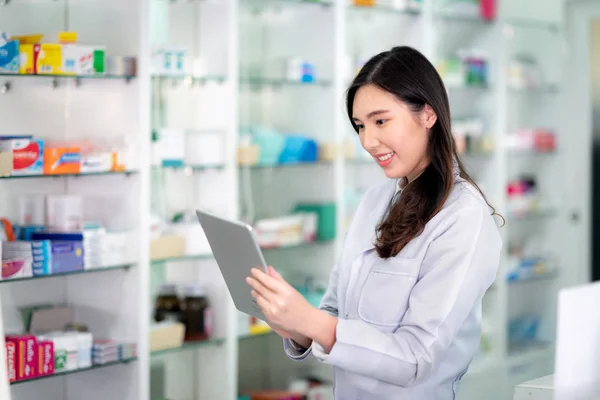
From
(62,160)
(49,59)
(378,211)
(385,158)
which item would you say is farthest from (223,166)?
(385,158)

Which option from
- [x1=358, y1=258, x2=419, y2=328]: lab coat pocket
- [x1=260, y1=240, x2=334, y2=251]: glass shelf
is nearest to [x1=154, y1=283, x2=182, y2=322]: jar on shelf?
[x1=260, y1=240, x2=334, y2=251]: glass shelf

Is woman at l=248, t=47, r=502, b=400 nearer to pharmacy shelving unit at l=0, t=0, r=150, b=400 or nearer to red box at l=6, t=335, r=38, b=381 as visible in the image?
red box at l=6, t=335, r=38, b=381

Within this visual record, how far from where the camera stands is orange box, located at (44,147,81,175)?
323 cm

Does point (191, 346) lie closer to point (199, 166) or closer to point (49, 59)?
point (199, 166)

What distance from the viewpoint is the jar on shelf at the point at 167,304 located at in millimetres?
3889

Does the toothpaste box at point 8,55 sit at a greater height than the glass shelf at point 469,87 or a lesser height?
greater

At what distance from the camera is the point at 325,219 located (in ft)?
14.4

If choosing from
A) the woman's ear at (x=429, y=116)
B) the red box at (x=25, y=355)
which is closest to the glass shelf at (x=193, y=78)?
the red box at (x=25, y=355)

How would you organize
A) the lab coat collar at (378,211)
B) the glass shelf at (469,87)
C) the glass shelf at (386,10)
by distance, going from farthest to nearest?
the glass shelf at (469,87), the glass shelf at (386,10), the lab coat collar at (378,211)

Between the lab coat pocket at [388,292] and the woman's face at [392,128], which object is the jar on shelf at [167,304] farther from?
the woman's face at [392,128]

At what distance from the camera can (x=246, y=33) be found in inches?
175

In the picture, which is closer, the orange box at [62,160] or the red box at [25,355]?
the red box at [25,355]

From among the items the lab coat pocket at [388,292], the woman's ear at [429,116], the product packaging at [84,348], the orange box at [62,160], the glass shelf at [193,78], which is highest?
the glass shelf at [193,78]

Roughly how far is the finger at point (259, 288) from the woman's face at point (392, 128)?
18.3 inches
